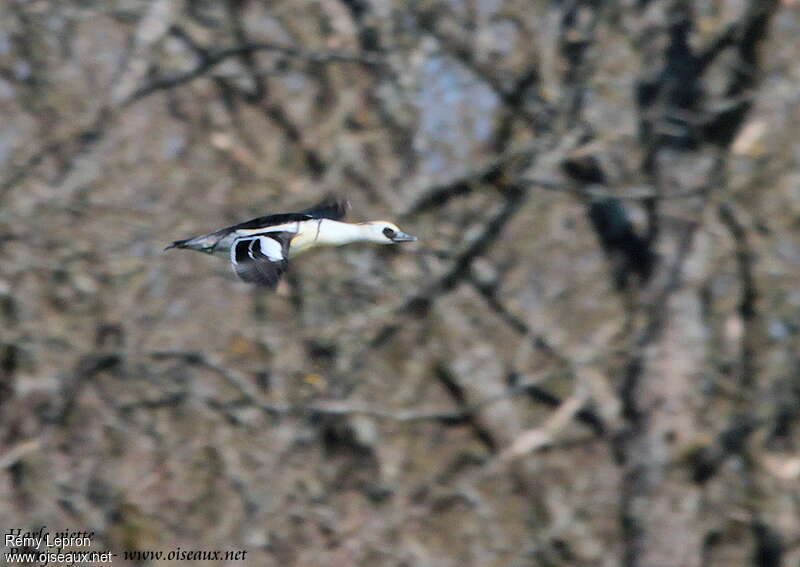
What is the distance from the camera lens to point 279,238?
15.4ft

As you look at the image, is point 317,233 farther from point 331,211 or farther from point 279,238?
point 279,238

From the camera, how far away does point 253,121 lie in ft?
31.0

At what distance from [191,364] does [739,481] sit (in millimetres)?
3750

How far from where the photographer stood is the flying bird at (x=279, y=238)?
421 cm

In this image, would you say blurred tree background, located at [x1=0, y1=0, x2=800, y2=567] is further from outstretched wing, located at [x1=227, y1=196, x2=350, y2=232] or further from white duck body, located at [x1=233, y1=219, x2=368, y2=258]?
white duck body, located at [x1=233, y1=219, x2=368, y2=258]

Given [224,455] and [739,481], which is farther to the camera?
[739,481]

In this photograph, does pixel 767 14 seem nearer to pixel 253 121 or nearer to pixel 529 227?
pixel 529 227

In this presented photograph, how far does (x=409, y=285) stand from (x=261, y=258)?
428cm

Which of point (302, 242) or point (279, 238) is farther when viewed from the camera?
point (302, 242)

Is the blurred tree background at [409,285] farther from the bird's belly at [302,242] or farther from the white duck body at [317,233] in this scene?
the bird's belly at [302,242]

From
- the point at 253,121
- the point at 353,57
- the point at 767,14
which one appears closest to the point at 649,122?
the point at 767,14

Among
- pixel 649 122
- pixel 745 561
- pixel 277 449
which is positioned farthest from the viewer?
pixel 745 561

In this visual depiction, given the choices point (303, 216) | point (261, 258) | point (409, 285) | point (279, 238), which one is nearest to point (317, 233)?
point (303, 216)

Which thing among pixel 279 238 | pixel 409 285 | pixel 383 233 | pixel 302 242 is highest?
pixel 279 238
